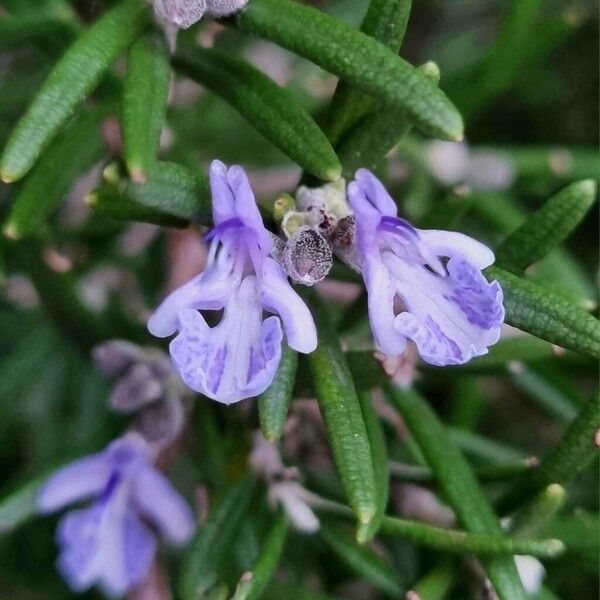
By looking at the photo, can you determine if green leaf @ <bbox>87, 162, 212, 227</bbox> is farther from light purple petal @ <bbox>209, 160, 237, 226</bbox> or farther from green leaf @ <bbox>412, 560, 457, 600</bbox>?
green leaf @ <bbox>412, 560, 457, 600</bbox>

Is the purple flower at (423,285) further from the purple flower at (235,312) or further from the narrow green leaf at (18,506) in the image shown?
the narrow green leaf at (18,506)

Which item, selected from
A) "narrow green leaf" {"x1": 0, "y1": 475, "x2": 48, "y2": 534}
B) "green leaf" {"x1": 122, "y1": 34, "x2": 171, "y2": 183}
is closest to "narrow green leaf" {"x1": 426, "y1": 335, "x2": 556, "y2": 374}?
"green leaf" {"x1": 122, "y1": 34, "x2": 171, "y2": 183}

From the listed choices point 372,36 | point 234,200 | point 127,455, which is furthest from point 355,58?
point 127,455

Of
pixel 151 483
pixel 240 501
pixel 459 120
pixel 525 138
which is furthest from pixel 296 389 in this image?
pixel 525 138

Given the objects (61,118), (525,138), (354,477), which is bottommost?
(525,138)

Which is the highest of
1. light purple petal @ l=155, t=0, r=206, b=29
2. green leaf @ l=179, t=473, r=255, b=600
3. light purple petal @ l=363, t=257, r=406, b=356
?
light purple petal @ l=155, t=0, r=206, b=29

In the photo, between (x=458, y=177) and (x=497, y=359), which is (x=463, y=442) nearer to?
(x=497, y=359)

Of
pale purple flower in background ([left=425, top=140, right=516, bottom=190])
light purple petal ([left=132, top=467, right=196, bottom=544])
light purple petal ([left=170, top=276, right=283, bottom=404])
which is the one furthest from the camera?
pale purple flower in background ([left=425, top=140, right=516, bottom=190])
